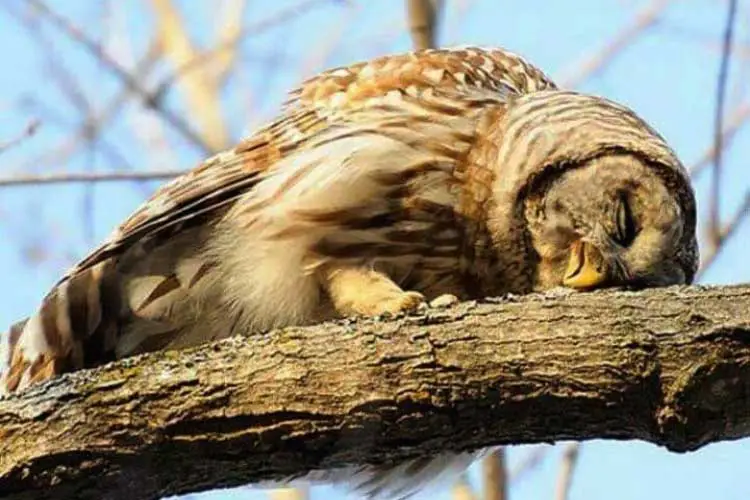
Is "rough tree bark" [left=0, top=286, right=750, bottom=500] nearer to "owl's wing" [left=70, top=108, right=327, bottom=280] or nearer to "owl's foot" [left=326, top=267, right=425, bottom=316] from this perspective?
"owl's foot" [left=326, top=267, right=425, bottom=316]

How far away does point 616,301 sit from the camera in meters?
3.12

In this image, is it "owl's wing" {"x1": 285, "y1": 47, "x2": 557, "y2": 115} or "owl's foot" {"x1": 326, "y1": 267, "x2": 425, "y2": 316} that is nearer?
"owl's foot" {"x1": 326, "y1": 267, "x2": 425, "y2": 316}

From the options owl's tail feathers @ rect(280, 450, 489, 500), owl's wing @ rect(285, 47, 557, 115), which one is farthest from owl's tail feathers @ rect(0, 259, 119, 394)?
owl's wing @ rect(285, 47, 557, 115)

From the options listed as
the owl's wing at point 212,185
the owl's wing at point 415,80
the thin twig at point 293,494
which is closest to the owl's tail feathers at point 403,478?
the owl's wing at point 212,185

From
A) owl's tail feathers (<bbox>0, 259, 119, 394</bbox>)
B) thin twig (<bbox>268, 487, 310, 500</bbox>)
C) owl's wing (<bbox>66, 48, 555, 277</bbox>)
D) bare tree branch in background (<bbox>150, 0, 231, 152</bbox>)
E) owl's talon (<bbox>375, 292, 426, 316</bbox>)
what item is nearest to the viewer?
owl's talon (<bbox>375, 292, 426, 316</bbox>)

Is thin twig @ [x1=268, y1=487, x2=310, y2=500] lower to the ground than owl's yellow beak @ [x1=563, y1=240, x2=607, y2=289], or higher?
lower

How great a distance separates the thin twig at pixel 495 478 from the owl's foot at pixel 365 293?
3.79 ft

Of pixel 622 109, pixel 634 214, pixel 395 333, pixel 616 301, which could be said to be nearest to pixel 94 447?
pixel 395 333

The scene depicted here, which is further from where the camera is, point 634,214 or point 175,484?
point 634,214

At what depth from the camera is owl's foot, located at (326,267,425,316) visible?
4.13m

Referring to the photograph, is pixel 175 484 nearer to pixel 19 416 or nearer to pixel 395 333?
pixel 19 416

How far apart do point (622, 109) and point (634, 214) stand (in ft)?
1.67

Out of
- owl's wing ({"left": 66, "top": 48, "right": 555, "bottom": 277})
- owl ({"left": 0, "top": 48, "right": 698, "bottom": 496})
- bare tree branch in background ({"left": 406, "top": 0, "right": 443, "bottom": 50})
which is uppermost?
bare tree branch in background ({"left": 406, "top": 0, "right": 443, "bottom": 50})

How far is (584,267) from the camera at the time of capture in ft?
14.1
